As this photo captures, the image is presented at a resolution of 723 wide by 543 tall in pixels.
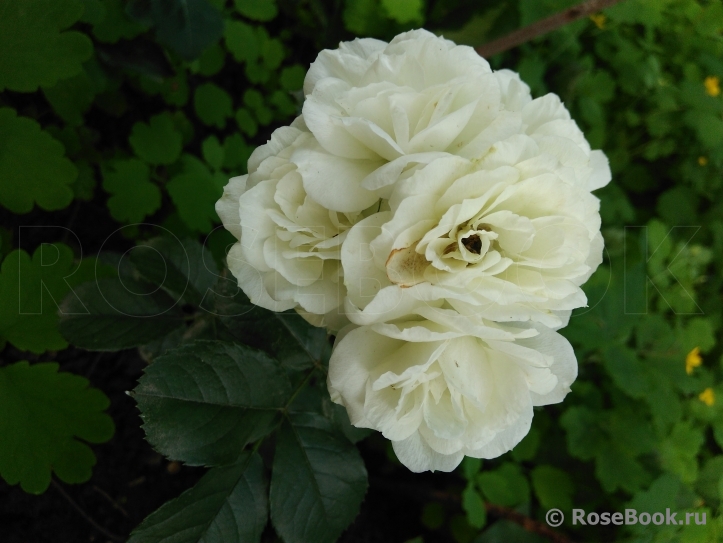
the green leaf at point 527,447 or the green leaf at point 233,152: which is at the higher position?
the green leaf at point 233,152

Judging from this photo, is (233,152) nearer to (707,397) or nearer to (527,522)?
(527,522)

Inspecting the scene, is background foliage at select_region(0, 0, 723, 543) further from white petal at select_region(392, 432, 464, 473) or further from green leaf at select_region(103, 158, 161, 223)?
white petal at select_region(392, 432, 464, 473)

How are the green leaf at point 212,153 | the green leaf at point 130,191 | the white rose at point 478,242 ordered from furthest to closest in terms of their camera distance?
the green leaf at point 212,153, the green leaf at point 130,191, the white rose at point 478,242

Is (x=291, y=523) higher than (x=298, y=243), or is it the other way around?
(x=298, y=243)

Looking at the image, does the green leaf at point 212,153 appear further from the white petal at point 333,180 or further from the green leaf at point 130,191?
the white petal at point 333,180

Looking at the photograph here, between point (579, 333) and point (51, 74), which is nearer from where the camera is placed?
point (51, 74)

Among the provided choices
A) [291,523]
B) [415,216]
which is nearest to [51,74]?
[415,216]

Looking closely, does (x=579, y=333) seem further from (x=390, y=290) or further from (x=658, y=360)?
(x=390, y=290)

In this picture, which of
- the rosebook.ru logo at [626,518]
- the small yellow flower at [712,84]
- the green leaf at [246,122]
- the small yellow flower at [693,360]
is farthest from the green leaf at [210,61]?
the small yellow flower at [712,84]
